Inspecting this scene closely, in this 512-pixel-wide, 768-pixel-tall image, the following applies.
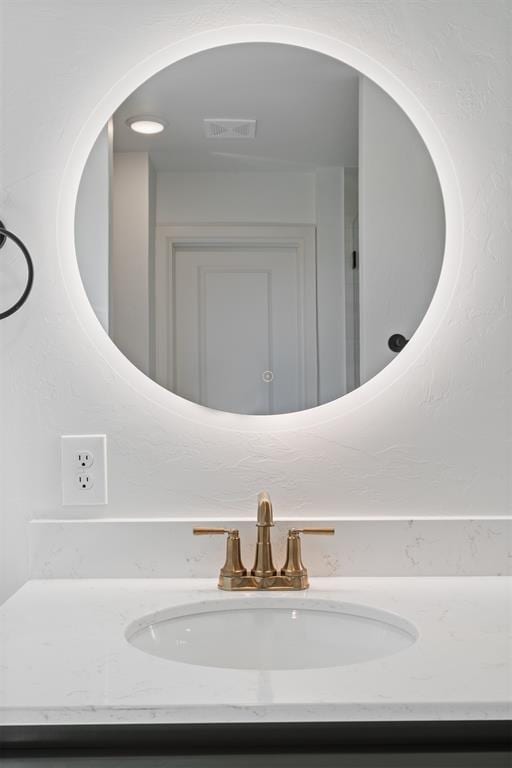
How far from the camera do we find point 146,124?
1.40 metres

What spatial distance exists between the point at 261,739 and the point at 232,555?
1.54 ft

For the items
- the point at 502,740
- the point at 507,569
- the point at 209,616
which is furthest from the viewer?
the point at 507,569

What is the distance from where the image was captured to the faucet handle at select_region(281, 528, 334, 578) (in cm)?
126

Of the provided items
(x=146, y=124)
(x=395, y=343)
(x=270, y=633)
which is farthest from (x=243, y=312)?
(x=270, y=633)

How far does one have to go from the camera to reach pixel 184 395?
1.39m

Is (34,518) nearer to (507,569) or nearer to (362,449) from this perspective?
(362,449)

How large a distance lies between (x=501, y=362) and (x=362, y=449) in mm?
298

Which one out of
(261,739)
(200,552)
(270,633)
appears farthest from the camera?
(200,552)

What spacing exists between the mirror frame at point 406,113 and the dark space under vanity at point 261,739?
25.1 inches

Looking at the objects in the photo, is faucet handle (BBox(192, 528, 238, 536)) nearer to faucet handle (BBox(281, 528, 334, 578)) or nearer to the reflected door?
faucet handle (BBox(281, 528, 334, 578))

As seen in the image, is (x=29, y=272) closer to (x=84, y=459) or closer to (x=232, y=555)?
(x=84, y=459)

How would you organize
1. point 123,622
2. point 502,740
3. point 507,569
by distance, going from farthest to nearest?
point 507,569
point 123,622
point 502,740

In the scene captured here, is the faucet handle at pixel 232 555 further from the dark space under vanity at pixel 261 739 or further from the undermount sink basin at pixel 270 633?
the dark space under vanity at pixel 261 739

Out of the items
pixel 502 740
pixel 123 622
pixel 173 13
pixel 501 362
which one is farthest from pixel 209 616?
pixel 173 13
